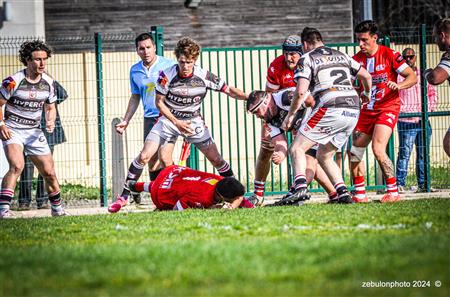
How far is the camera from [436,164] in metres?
16.6

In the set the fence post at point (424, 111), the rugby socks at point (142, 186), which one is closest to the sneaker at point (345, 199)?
the rugby socks at point (142, 186)

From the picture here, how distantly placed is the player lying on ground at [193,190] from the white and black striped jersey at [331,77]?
1560mm

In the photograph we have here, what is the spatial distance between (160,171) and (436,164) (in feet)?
20.3

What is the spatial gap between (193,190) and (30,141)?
2.42 m

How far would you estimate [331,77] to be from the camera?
11.7m

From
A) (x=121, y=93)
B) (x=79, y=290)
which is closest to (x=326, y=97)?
(x=121, y=93)

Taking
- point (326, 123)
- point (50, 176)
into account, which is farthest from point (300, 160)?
point (50, 176)

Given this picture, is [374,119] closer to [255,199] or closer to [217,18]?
[255,199]

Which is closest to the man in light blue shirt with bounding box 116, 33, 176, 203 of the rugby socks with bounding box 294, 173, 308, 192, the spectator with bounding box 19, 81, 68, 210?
the spectator with bounding box 19, 81, 68, 210

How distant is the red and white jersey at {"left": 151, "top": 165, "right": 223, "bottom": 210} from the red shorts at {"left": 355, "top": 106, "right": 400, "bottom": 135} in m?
2.17

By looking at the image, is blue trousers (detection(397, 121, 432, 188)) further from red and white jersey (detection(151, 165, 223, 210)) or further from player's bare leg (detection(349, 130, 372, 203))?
red and white jersey (detection(151, 165, 223, 210))

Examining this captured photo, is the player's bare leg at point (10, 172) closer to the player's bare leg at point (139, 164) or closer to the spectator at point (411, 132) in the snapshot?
the player's bare leg at point (139, 164)

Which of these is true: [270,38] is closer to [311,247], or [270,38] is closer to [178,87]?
[178,87]

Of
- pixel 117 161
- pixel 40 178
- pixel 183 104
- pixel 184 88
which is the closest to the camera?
pixel 184 88
